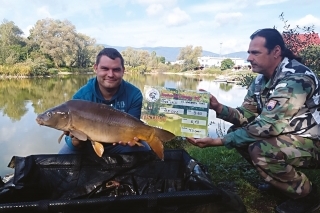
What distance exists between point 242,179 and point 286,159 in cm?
61

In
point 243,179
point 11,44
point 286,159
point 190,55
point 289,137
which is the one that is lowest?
point 243,179

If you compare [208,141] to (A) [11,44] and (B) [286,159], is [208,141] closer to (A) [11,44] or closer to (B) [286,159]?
(B) [286,159]

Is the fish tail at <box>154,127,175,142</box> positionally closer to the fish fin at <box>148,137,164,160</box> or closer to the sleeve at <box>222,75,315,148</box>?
the fish fin at <box>148,137,164,160</box>

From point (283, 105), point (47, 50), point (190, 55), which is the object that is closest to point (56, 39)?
point (47, 50)

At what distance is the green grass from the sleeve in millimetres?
466

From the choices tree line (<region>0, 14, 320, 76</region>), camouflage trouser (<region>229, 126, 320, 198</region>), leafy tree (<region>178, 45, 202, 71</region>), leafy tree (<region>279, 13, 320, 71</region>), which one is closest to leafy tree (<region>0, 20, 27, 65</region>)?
tree line (<region>0, 14, 320, 76</region>)

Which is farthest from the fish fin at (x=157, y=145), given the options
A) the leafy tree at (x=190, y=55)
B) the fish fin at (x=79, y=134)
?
the leafy tree at (x=190, y=55)

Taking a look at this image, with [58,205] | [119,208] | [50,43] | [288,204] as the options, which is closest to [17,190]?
[58,205]

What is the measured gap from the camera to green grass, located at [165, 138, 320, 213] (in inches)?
73.1

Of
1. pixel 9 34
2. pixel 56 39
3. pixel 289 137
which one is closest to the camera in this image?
pixel 289 137

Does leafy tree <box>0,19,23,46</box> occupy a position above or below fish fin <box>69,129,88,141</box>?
above

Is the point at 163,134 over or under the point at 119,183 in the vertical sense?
over

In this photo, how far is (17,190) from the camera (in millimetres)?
1411

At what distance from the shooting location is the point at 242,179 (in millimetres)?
2174
